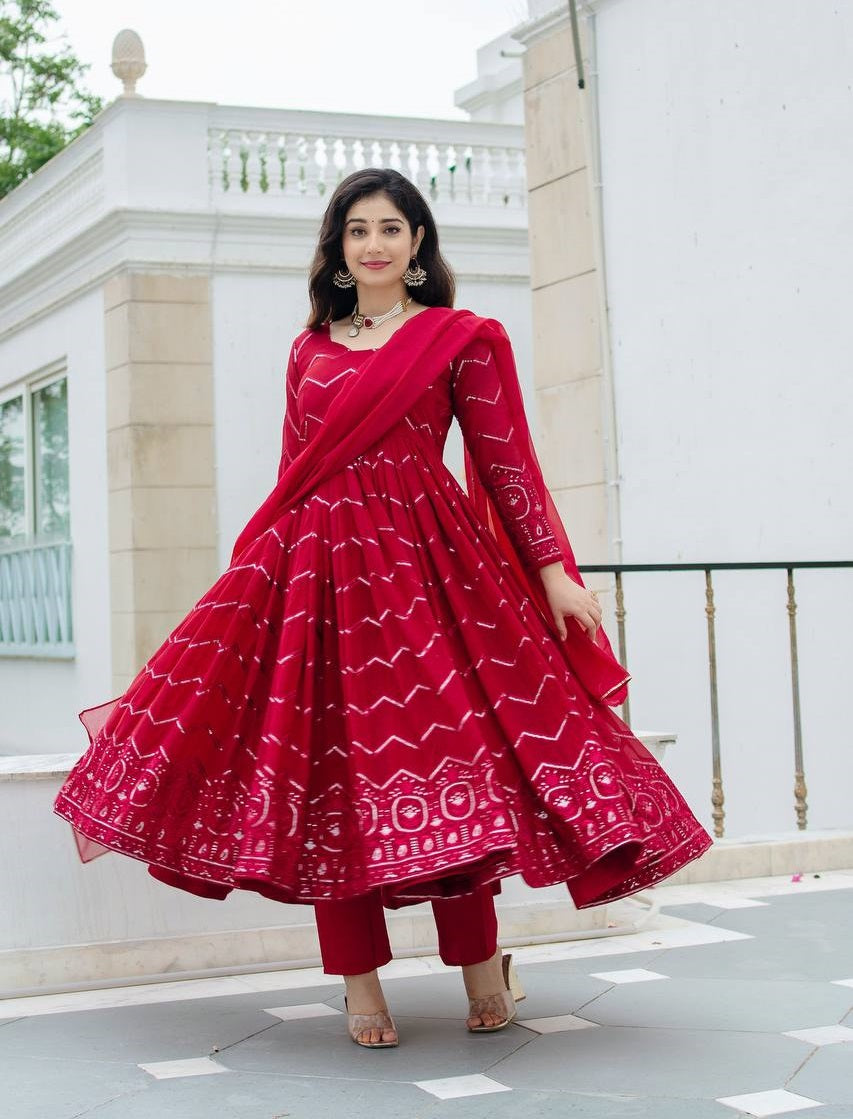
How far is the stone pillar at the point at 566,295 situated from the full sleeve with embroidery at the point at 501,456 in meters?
3.22

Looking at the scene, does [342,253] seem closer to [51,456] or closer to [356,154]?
[356,154]

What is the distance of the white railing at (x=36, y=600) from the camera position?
427 inches

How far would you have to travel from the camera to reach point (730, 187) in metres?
5.41

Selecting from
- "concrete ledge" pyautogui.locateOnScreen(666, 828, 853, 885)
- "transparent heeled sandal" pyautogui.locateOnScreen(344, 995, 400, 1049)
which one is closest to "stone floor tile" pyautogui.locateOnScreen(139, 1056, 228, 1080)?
"transparent heeled sandal" pyautogui.locateOnScreen(344, 995, 400, 1049)

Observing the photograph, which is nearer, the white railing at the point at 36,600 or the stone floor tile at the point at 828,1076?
the stone floor tile at the point at 828,1076

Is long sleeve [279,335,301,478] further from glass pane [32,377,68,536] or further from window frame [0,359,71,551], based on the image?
window frame [0,359,71,551]

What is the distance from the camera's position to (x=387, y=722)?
7.92 feet

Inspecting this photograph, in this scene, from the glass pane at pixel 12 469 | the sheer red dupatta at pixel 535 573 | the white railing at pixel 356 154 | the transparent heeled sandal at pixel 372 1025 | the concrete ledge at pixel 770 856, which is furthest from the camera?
the glass pane at pixel 12 469

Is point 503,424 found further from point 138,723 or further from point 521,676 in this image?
point 138,723

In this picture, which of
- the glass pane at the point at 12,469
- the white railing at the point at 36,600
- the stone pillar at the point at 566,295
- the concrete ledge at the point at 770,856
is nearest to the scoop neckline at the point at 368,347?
the concrete ledge at the point at 770,856

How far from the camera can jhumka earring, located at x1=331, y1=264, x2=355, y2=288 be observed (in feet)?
9.20

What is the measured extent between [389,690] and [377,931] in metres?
0.44

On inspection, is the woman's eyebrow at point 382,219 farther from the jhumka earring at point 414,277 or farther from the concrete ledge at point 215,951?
the concrete ledge at point 215,951

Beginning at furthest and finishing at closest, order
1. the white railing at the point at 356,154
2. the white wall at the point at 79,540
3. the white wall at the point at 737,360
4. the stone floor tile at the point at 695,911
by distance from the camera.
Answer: the white wall at the point at 79,540 < the white railing at the point at 356,154 < the white wall at the point at 737,360 < the stone floor tile at the point at 695,911
